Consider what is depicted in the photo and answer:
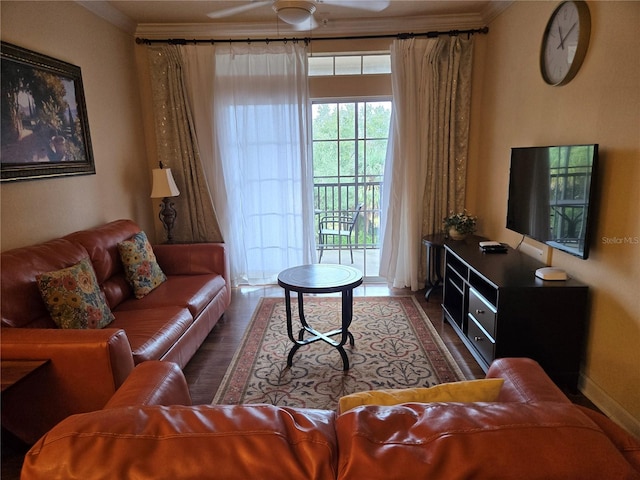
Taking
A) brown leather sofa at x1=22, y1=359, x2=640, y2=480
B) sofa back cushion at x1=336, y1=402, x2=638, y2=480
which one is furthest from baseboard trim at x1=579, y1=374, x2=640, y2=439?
sofa back cushion at x1=336, y1=402, x2=638, y2=480

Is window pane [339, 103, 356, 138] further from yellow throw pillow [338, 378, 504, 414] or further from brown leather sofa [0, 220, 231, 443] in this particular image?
yellow throw pillow [338, 378, 504, 414]

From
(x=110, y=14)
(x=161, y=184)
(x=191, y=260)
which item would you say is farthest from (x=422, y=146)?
(x=110, y=14)

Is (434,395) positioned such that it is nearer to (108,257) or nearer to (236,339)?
(236,339)

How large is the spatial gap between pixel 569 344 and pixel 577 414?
1884 mm

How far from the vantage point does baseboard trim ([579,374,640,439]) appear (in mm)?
1985

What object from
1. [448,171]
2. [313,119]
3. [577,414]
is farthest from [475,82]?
[577,414]

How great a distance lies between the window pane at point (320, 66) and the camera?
166 inches

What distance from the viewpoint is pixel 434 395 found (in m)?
1.06

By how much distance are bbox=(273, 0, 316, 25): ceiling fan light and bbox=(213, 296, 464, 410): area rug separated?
88.3 inches

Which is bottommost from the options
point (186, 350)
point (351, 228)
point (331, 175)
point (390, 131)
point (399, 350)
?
point (399, 350)

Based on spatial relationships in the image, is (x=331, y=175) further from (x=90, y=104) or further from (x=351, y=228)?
(x=90, y=104)

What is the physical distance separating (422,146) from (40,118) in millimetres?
3245

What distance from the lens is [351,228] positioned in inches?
197

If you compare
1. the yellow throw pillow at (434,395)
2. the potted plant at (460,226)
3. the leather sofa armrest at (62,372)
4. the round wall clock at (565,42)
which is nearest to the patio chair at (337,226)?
the potted plant at (460,226)
